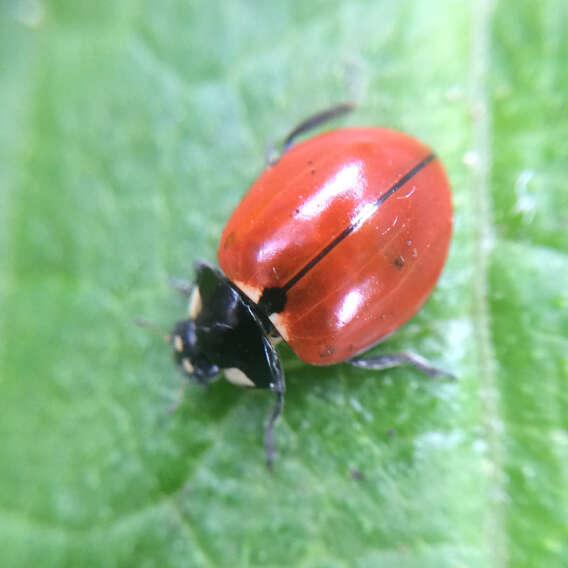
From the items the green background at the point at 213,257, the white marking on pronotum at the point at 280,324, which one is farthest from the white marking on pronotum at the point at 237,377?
the white marking on pronotum at the point at 280,324

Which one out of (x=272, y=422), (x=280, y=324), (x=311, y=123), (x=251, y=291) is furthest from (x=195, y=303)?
(x=311, y=123)

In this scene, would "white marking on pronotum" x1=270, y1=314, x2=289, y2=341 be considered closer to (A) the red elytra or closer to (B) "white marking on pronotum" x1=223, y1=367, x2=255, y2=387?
(A) the red elytra

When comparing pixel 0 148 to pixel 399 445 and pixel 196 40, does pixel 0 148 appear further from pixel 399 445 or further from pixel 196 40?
pixel 399 445

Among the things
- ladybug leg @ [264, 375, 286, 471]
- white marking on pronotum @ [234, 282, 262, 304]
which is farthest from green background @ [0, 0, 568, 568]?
white marking on pronotum @ [234, 282, 262, 304]

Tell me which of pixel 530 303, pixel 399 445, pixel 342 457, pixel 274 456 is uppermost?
pixel 530 303

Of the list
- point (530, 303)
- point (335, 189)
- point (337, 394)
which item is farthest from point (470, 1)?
point (337, 394)

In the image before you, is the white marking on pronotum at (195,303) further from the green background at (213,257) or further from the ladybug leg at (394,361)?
the ladybug leg at (394,361)

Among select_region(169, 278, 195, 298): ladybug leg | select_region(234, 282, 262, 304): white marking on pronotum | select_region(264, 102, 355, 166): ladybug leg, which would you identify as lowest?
select_region(169, 278, 195, 298): ladybug leg
